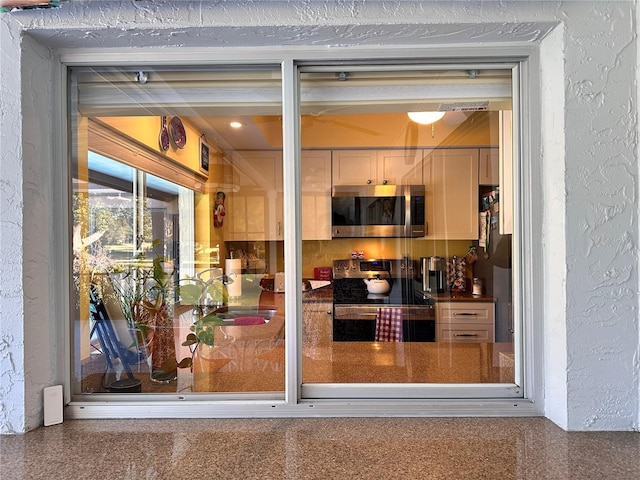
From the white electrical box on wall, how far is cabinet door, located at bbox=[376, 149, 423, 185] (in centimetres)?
278

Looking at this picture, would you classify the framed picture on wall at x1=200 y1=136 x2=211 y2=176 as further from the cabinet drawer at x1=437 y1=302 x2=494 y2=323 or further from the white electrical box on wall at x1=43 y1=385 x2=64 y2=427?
the cabinet drawer at x1=437 y1=302 x2=494 y2=323

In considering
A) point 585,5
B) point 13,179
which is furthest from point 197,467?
point 585,5

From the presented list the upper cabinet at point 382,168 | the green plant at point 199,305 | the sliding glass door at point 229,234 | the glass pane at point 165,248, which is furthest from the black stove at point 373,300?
the green plant at point 199,305

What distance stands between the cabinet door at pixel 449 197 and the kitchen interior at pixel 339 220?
1cm

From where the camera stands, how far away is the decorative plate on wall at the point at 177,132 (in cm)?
146

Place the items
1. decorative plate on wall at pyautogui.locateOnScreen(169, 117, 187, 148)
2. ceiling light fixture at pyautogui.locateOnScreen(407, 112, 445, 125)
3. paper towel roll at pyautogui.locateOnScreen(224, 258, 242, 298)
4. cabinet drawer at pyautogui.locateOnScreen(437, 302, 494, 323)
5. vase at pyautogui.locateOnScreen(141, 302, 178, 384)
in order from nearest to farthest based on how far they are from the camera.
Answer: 1. vase at pyautogui.locateOnScreen(141, 302, 178, 384)
2. decorative plate on wall at pyautogui.locateOnScreen(169, 117, 187, 148)
3. ceiling light fixture at pyautogui.locateOnScreen(407, 112, 445, 125)
4. paper towel roll at pyautogui.locateOnScreen(224, 258, 242, 298)
5. cabinet drawer at pyautogui.locateOnScreen(437, 302, 494, 323)

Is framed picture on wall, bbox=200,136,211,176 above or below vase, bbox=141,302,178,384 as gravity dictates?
above

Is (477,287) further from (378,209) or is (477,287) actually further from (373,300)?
(378,209)

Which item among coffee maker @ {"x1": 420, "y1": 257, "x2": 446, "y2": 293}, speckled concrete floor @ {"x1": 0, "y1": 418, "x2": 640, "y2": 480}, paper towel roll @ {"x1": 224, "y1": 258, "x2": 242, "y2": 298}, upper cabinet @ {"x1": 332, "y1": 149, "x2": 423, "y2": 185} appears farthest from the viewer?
coffee maker @ {"x1": 420, "y1": 257, "x2": 446, "y2": 293}

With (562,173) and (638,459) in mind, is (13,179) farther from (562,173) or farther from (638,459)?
(638,459)

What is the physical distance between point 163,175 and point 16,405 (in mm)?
1092

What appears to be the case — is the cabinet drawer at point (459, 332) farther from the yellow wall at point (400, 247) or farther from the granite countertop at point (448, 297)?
the yellow wall at point (400, 247)

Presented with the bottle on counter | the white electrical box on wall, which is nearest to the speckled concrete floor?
the white electrical box on wall

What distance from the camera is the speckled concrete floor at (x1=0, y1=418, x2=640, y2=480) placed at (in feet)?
2.79
